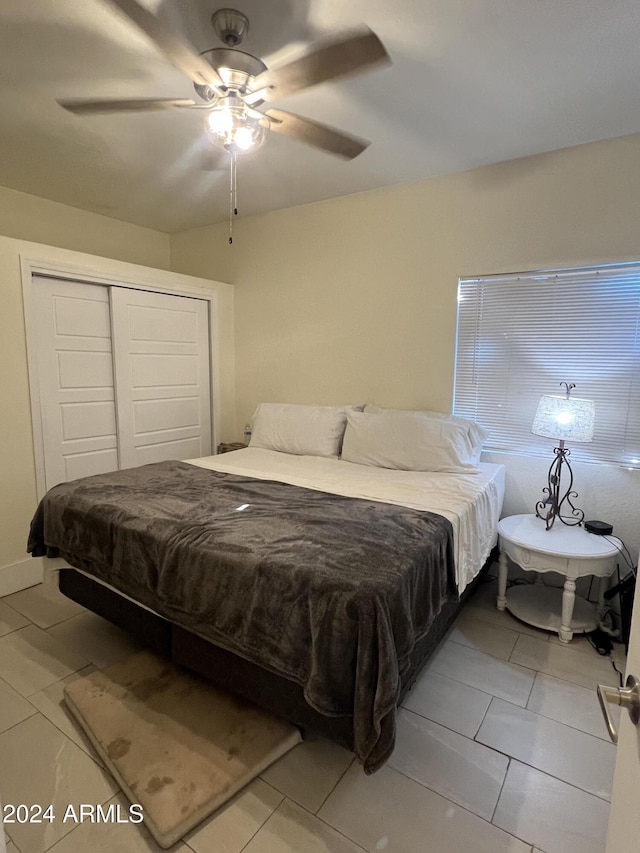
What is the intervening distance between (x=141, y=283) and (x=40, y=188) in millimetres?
904

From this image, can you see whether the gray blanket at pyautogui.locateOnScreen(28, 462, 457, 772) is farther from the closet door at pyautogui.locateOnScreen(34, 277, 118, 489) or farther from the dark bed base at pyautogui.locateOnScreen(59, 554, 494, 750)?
the closet door at pyautogui.locateOnScreen(34, 277, 118, 489)

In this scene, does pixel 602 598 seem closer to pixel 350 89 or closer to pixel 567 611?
pixel 567 611

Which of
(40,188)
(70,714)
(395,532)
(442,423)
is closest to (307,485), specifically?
(395,532)

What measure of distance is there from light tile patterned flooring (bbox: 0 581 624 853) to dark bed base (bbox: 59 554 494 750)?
194mm

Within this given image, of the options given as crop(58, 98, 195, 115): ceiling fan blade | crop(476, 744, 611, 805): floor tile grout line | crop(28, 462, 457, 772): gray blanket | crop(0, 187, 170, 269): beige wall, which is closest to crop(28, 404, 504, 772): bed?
crop(28, 462, 457, 772): gray blanket

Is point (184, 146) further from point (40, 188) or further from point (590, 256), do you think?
point (590, 256)

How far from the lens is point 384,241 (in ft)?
10.4

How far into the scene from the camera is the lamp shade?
2314mm

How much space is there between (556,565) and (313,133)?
7.65ft

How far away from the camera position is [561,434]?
7.70ft

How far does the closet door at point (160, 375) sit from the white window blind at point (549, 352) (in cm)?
219

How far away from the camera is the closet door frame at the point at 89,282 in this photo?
109 inches

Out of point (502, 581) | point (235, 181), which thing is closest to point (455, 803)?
point (502, 581)

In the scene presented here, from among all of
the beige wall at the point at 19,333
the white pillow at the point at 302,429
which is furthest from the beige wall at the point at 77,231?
the white pillow at the point at 302,429
